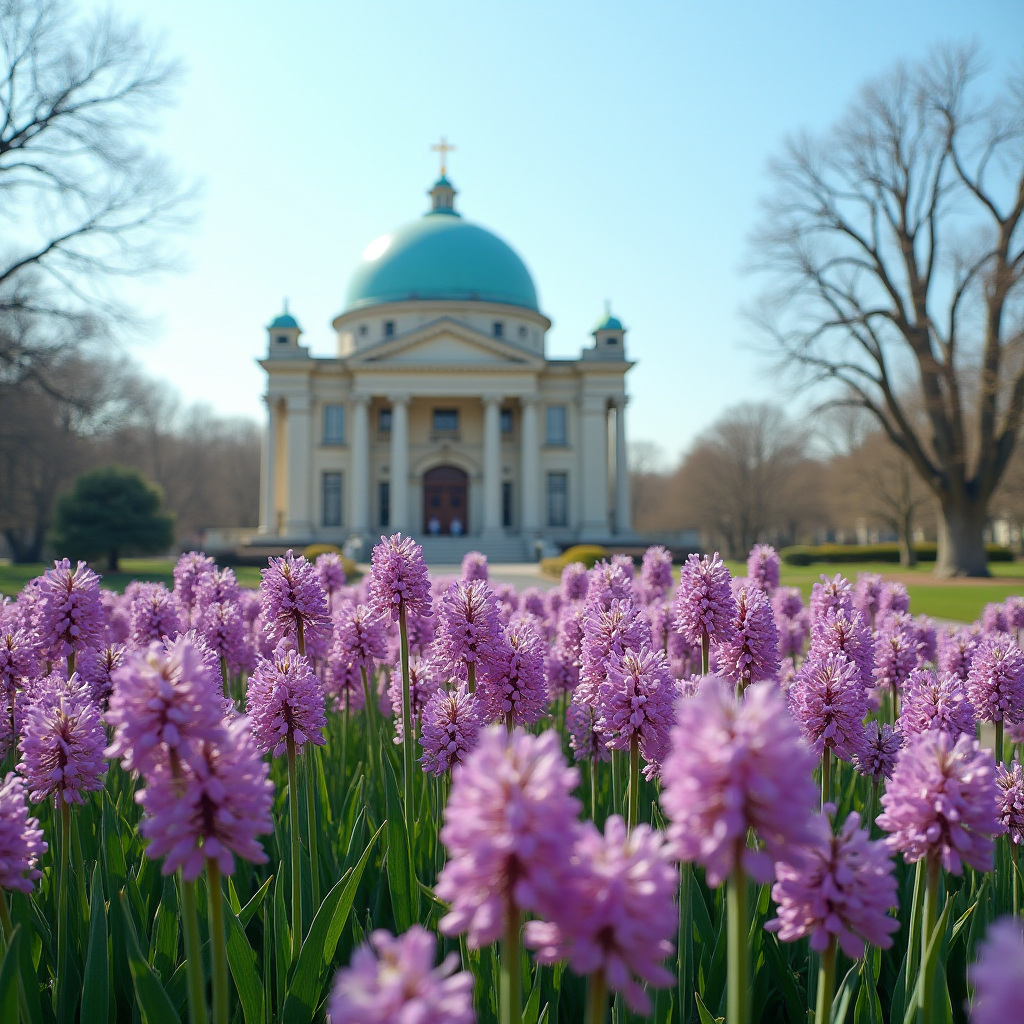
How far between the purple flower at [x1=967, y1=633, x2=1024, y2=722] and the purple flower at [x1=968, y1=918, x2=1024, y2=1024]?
2.83 m

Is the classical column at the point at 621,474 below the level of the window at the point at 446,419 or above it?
below

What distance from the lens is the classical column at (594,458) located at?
43656 millimetres

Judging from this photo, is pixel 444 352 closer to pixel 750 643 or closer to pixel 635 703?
pixel 750 643

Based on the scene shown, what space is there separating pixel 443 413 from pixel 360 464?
17.8 ft

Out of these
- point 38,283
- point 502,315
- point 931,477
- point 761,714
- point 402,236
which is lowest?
point 761,714

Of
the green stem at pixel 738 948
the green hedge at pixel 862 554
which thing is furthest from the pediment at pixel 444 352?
the green stem at pixel 738 948

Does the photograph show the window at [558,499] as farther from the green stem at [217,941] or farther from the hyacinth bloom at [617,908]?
the hyacinth bloom at [617,908]

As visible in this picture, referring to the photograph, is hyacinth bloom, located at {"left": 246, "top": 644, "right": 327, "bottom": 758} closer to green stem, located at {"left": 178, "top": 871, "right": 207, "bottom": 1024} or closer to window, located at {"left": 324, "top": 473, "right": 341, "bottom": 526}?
green stem, located at {"left": 178, "top": 871, "right": 207, "bottom": 1024}

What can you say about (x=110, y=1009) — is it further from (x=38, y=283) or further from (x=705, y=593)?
(x=38, y=283)

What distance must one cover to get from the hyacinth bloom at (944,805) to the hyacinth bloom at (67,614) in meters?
2.86

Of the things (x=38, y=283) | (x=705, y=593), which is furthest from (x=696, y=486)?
(x=705, y=593)

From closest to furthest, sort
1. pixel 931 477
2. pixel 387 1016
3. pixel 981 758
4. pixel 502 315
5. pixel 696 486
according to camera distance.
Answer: pixel 387 1016
pixel 981 758
pixel 931 477
pixel 502 315
pixel 696 486

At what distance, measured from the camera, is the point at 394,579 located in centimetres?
304

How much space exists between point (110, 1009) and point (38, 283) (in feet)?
89.5
